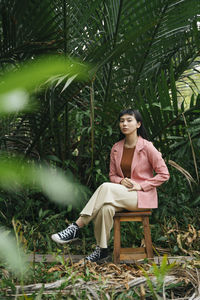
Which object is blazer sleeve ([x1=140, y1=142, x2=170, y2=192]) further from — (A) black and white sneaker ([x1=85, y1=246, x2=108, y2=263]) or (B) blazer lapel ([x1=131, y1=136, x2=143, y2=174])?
(A) black and white sneaker ([x1=85, y1=246, x2=108, y2=263])

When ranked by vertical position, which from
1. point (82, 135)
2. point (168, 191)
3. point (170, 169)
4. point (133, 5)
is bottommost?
point (168, 191)

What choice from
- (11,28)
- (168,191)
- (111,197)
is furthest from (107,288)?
(168,191)

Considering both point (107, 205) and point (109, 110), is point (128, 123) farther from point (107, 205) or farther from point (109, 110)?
point (107, 205)

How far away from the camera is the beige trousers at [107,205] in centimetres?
213

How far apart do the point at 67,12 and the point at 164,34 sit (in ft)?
2.40

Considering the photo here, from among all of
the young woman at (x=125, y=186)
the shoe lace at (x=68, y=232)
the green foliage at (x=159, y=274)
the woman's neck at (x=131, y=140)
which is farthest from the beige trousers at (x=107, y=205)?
the green foliage at (x=159, y=274)

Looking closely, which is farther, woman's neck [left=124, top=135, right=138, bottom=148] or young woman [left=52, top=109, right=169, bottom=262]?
woman's neck [left=124, top=135, right=138, bottom=148]

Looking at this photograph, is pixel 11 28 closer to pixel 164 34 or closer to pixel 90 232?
pixel 164 34

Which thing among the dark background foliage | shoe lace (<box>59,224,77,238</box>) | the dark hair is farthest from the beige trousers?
the dark hair

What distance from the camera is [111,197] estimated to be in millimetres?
2141

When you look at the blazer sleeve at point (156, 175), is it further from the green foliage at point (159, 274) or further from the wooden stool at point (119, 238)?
the green foliage at point (159, 274)

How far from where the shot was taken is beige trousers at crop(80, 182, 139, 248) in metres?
2.13

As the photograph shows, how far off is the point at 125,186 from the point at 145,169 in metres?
0.19

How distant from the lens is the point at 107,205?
2133mm
